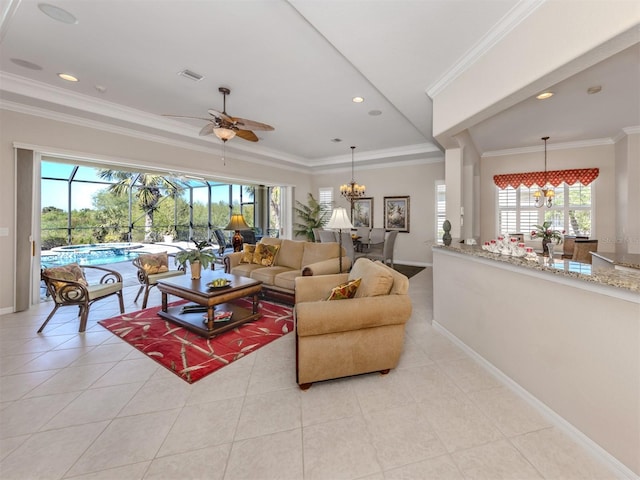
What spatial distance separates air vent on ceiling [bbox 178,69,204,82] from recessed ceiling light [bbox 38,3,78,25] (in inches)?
39.3

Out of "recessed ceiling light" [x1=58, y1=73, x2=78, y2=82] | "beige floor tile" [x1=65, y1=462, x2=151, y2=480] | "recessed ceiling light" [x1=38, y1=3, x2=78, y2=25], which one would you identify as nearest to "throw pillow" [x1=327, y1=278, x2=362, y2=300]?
"beige floor tile" [x1=65, y1=462, x2=151, y2=480]

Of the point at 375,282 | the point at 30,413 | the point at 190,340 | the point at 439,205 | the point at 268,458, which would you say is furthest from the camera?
the point at 439,205

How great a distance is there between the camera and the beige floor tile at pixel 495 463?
146cm

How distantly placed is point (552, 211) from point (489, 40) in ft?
17.1

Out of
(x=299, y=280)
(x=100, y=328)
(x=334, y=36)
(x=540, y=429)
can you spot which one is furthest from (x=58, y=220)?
(x=540, y=429)

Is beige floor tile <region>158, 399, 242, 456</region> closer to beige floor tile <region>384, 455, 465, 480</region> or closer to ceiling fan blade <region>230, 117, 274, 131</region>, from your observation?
beige floor tile <region>384, 455, 465, 480</region>

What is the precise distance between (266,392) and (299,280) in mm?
1131

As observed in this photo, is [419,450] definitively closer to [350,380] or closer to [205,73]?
[350,380]

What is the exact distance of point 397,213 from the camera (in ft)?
25.8

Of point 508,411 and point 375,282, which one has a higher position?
point 375,282

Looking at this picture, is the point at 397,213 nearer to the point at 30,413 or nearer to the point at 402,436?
the point at 402,436

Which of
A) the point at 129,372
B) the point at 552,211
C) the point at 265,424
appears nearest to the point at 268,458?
the point at 265,424

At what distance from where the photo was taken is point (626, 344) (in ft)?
4.80

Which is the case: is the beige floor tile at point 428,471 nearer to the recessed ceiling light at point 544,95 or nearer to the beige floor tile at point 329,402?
the beige floor tile at point 329,402
